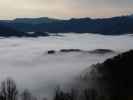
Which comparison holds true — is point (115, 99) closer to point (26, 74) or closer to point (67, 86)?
point (67, 86)

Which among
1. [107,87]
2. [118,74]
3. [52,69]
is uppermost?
[118,74]

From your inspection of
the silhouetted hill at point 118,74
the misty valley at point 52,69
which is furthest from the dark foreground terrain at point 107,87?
the misty valley at point 52,69

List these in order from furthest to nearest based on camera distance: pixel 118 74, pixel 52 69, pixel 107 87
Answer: pixel 52 69
pixel 118 74
pixel 107 87

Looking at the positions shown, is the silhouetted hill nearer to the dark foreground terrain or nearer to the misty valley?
the dark foreground terrain

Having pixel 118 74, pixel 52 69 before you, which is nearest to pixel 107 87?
pixel 118 74

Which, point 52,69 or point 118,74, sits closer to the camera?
point 118,74

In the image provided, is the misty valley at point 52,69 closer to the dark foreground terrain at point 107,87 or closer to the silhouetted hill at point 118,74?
the dark foreground terrain at point 107,87

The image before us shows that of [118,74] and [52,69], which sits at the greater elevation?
[118,74]

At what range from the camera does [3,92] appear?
59656 mm

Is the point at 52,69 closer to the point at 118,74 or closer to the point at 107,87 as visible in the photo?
the point at 118,74

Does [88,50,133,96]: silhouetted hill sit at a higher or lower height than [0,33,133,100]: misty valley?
higher

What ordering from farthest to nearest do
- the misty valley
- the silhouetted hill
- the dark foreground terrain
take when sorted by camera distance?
1. the misty valley
2. the silhouetted hill
3. the dark foreground terrain

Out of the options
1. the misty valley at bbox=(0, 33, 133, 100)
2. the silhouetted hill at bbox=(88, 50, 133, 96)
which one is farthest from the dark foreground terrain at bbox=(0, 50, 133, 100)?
the misty valley at bbox=(0, 33, 133, 100)

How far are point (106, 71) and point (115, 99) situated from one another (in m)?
26.8
